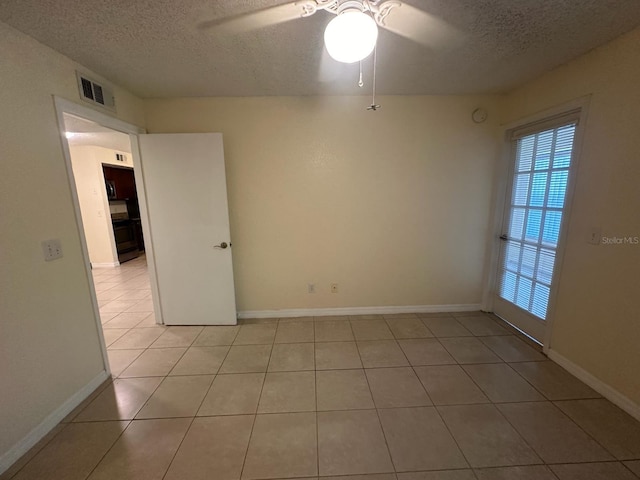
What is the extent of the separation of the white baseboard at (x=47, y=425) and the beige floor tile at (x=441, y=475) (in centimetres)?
204

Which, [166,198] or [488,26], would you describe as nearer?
[488,26]

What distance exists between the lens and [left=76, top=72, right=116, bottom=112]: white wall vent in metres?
1.80

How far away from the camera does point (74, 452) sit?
4.60ft

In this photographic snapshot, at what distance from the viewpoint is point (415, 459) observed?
52.8 inches

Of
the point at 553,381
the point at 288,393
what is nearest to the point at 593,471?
the point at 553,381

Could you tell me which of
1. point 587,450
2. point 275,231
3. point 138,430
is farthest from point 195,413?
point 587,450

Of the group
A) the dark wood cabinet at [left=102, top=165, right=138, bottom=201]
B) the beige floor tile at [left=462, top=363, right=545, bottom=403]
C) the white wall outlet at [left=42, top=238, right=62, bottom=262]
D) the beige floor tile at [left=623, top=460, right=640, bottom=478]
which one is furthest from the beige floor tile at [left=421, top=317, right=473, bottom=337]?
the dark wood cabinet at [left=102, top=165, right=138, bottom=201]

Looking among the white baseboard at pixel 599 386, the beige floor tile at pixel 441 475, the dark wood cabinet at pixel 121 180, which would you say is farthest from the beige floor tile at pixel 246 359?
the dark wood cabinet at pixel 121 180

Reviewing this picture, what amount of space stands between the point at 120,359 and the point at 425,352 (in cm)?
268

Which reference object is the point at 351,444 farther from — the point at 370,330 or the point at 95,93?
the point at 95,93

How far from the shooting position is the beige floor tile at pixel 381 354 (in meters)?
2.10

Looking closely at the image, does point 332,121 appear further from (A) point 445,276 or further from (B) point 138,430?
(B) point 138,430

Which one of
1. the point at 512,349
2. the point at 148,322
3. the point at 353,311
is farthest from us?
the point at 353,311

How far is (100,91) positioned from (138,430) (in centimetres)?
243
